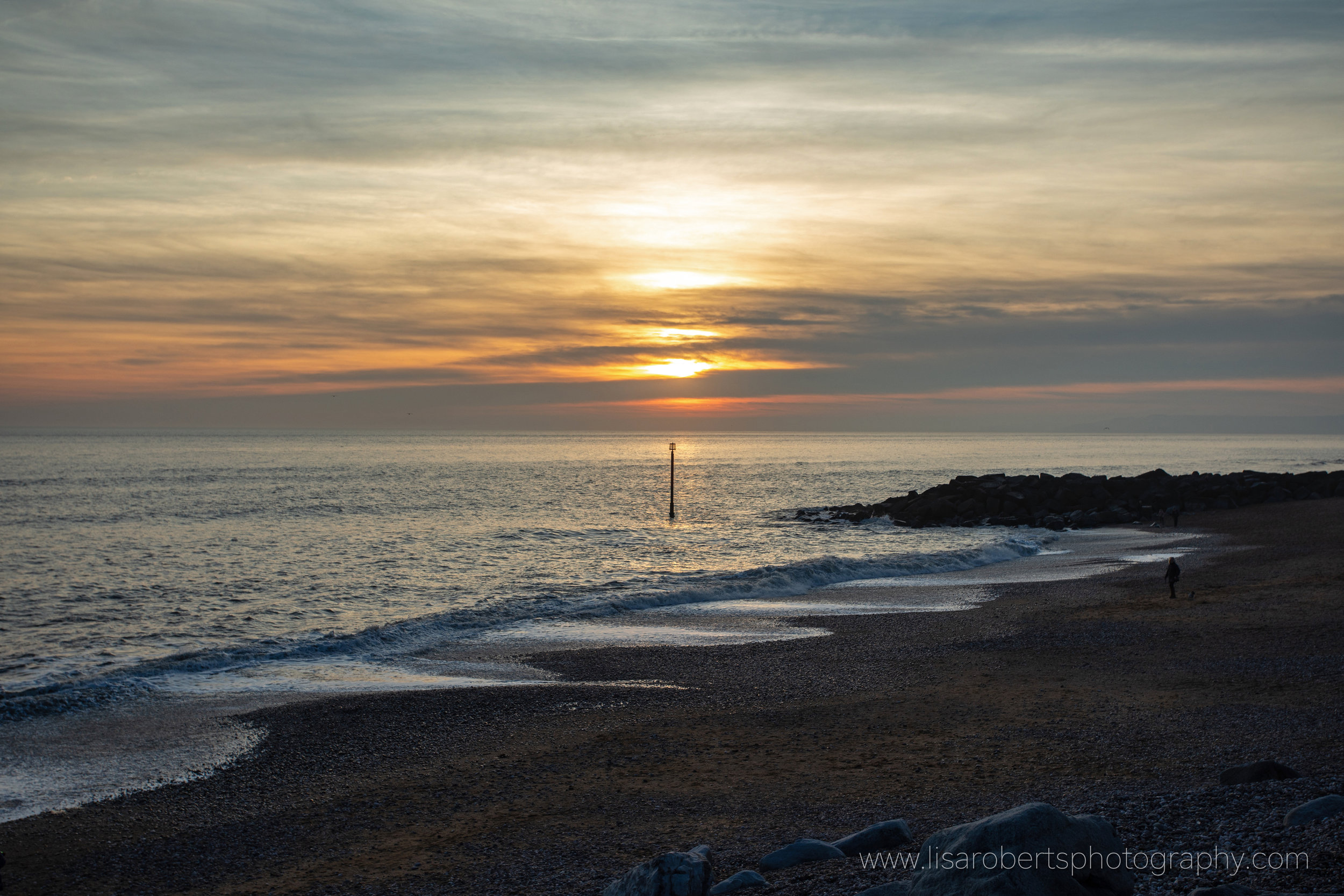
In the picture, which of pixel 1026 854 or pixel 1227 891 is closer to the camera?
pixel 1227 891

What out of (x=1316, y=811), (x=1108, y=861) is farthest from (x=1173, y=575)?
(x=1108, y=861)

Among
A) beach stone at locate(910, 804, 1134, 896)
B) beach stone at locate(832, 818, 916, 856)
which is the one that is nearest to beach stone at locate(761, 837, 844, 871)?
beach stone at locate(832, 818, 916, 856)

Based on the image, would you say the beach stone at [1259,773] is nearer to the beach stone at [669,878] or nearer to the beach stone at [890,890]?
the beach stone at [890,890]

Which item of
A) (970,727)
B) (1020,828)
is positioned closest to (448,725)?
(970,727)

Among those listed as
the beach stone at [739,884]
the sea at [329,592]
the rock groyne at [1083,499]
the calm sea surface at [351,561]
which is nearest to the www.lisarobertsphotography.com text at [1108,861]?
the beach stone at [739,884]

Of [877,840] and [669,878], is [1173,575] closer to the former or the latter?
[877,840]

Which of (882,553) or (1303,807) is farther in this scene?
(882,553)

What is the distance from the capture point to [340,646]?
2048 cm

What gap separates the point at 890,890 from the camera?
5973mm

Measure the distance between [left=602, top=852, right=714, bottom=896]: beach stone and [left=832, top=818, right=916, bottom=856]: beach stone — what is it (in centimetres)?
163

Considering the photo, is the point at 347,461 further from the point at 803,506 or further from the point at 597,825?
the point at 597,825

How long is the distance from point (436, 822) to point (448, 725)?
12.9ft

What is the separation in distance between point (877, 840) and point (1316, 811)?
3.43 m

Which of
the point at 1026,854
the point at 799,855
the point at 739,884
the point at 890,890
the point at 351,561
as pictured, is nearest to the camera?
the point at 1026,854
